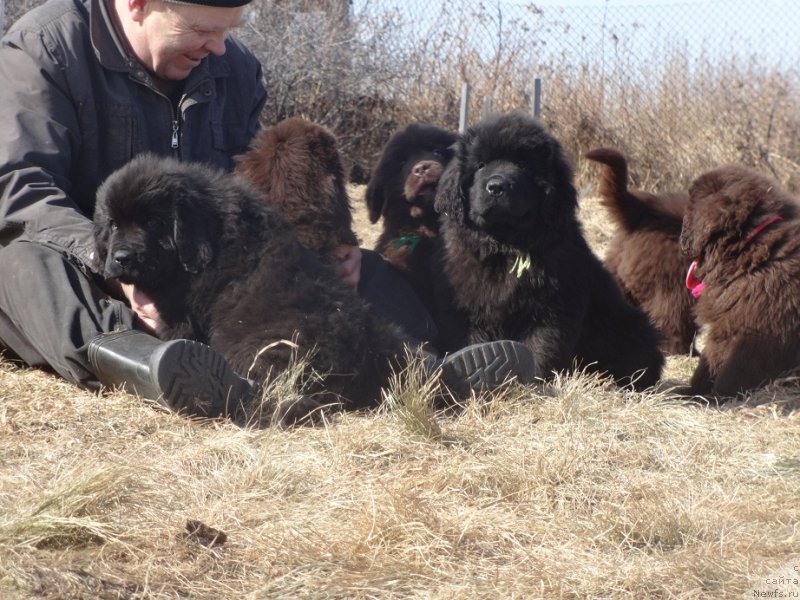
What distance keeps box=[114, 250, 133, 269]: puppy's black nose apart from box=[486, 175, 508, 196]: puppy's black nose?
1637 millimetres

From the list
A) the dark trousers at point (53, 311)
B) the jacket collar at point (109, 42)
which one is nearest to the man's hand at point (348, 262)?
the dark trousers at point (53, 311)

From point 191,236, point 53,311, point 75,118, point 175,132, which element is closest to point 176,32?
point 175,132

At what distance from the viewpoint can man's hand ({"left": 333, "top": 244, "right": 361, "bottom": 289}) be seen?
14.5ft

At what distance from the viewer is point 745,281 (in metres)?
4.79

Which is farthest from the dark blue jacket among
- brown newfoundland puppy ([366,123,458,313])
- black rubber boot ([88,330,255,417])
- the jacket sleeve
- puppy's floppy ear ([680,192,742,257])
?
puppy's floppy ear ([680,192,742,257])

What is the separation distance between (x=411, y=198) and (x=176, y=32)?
1448mm

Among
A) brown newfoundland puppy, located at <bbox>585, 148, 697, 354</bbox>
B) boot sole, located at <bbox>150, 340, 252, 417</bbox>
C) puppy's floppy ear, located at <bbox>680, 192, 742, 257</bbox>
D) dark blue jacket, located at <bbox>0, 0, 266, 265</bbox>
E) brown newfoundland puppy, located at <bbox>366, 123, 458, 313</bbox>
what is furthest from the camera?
brown newfoundland puppy, located at <bbox>585, 148, 697, 354</bbox>

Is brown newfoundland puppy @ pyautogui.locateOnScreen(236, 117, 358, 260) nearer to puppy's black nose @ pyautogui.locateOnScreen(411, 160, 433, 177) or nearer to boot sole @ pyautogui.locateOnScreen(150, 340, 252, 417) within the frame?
puppy's black nose @ pyautogui.locateOnScreen(411, 160, 433, 177)

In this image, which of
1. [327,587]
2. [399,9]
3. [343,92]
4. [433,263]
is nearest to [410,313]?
[433,263]

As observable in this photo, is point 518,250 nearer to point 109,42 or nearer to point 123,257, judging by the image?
point 123,257

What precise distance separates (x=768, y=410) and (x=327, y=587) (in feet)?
9.10

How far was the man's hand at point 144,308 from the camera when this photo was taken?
3.92 meters

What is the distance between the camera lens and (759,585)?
2402 millimetres

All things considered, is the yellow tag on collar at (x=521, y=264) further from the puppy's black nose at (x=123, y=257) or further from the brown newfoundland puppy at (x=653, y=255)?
the puppy's black nose at (x=123, y=257)
